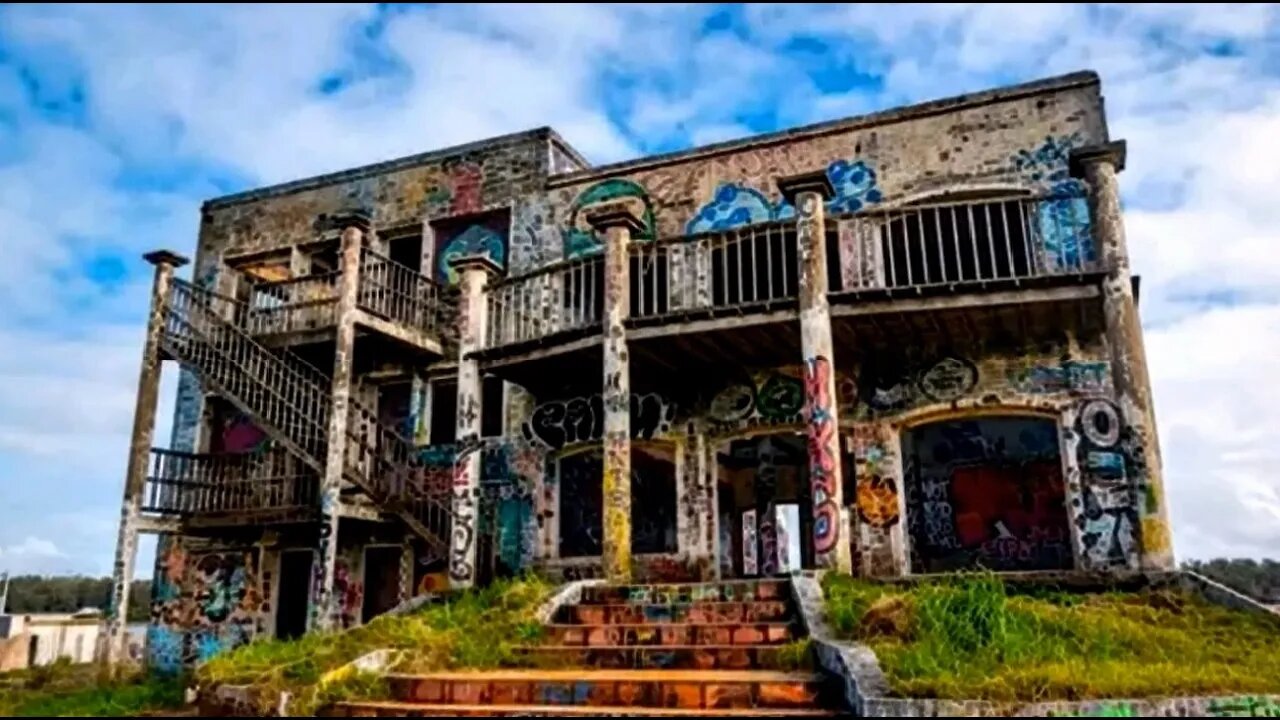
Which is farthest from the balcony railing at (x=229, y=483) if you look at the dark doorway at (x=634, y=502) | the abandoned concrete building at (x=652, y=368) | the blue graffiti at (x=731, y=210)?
the blue graffiti at (x=731, y=210)

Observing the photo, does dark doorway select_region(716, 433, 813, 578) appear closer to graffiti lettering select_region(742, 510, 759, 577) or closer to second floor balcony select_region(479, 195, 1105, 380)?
graffiti lettering select_region(742, 510, 759, 577)

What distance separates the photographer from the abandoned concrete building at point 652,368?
33.3 feet

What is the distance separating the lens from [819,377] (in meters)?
9.63

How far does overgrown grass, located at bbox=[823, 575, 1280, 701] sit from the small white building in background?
21.5m

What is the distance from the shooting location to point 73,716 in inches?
275

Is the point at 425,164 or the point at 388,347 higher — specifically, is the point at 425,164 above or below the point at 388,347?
above

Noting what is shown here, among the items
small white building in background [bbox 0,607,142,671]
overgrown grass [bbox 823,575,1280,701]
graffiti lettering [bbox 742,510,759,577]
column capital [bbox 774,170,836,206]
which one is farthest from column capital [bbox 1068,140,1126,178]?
small white building in background [bbox 0,607,142,671]

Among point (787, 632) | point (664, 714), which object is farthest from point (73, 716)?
point (787, 632)

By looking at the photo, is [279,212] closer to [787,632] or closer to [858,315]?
[858,315]

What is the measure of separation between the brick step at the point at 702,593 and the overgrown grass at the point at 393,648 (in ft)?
2.61

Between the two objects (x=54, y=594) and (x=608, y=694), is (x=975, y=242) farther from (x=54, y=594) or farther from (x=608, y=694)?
(x=54, y=594)

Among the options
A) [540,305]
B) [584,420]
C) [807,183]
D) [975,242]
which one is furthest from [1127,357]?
[540,305]

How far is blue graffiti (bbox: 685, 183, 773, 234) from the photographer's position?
1270cm

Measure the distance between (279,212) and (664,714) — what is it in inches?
533
